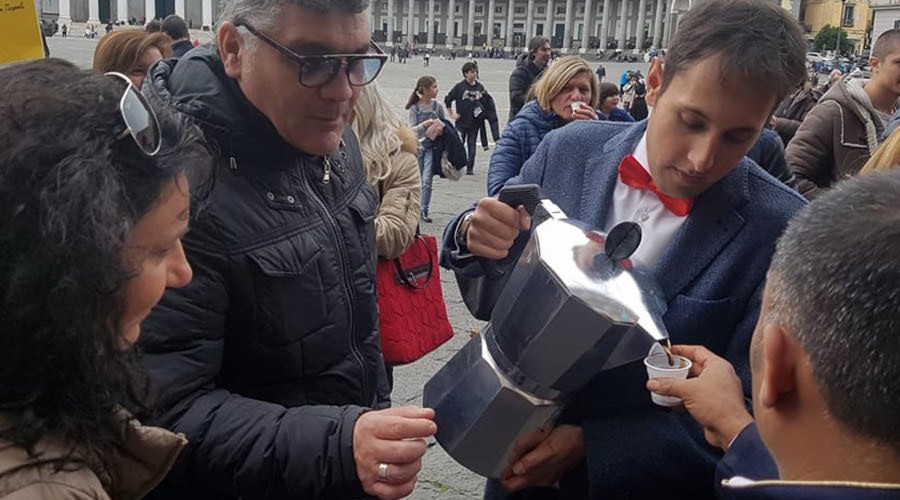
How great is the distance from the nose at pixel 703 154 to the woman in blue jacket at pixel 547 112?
2831 mm

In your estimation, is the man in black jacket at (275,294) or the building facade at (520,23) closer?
the man in black jacket at (275,294)

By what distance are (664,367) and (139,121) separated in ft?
2.53

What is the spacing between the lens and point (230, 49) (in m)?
1.38

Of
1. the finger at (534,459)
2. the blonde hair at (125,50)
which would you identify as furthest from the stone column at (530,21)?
the finger at (534,459)

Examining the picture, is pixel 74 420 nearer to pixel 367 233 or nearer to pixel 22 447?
pixel 22 447

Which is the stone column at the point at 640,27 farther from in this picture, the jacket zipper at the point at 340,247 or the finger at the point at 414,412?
the finger at the point at 414,412

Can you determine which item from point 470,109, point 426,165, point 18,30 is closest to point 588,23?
point 470,109

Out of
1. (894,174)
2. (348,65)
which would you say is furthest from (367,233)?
(894,174)

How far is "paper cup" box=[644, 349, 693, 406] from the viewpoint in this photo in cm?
120

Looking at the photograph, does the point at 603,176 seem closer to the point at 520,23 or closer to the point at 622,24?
the point at 622,24

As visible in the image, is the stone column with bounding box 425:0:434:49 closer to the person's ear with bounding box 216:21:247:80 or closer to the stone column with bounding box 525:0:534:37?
the stone column with bounding box 525:0:534:37

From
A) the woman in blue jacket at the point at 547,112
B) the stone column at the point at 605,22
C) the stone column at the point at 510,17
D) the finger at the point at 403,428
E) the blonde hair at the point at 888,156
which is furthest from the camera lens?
the stone column at the point at 510,17

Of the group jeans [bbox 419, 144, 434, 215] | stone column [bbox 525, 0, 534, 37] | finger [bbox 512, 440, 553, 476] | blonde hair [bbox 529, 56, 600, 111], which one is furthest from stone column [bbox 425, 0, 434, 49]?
finger [bbox 512, 440, 553, 476]

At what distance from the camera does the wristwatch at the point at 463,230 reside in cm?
151
